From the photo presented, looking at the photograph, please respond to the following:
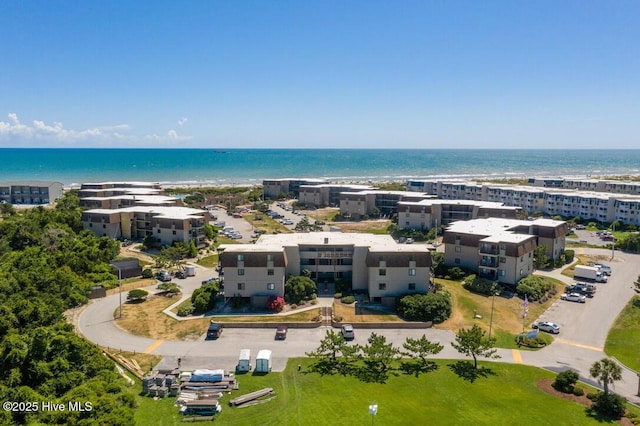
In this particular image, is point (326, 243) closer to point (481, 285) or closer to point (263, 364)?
point (481, 285)

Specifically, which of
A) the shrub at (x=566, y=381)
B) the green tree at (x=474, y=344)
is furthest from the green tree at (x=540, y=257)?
the shrub at (x=566, y=381)

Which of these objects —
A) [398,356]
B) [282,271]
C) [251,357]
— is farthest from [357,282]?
[251,357]

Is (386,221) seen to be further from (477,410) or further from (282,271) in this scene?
(477,410)

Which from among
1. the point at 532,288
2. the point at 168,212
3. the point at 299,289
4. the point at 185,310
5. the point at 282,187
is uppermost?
the point at 282,187

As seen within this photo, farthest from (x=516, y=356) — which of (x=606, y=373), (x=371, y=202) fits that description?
(x=371, y=202)

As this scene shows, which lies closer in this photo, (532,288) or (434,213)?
(532,288)

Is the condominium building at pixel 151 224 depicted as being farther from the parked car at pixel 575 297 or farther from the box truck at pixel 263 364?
the parked car at pixel 575 297

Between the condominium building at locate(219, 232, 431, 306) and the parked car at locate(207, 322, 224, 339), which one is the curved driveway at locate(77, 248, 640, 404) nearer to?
the parked car at locate(207, 322, 224, 339)

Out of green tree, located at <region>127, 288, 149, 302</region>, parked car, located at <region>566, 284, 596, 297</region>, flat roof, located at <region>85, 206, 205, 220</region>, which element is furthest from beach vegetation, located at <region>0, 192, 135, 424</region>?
parked car, located at <region>566, 284, 596, 297</region>
